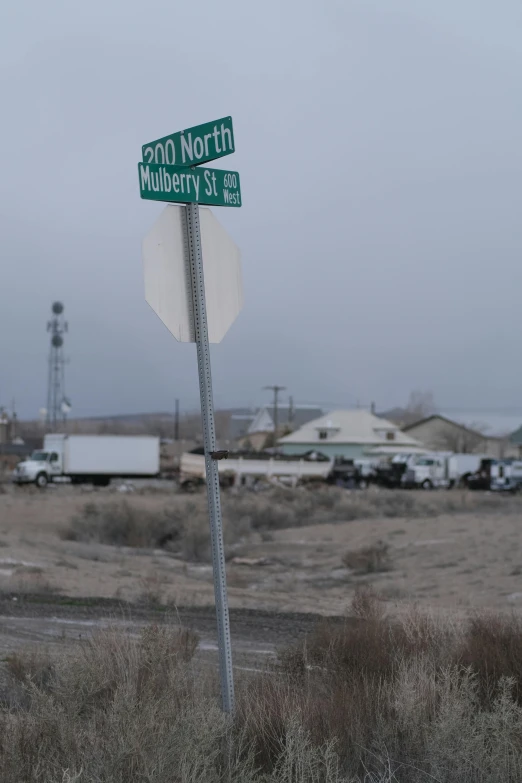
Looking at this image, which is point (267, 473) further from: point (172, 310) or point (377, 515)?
point (172, 310)

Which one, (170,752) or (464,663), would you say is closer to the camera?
(170,752)

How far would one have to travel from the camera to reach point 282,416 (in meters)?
151

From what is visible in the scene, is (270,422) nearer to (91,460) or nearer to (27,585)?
(91,460)

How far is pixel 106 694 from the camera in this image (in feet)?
22.0

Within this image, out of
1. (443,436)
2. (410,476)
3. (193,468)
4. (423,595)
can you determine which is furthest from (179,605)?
(443,436)

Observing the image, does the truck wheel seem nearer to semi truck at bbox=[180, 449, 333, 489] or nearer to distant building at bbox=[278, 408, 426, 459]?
semi truck at bbox=[180, 449, 333, 489]

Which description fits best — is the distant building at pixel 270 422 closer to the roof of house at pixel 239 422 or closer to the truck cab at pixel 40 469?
the roof of house at pixel 239 422

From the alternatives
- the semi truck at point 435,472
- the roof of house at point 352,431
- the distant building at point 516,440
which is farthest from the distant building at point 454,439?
the semi truck at point 435,472

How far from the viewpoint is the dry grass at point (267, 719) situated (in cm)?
511

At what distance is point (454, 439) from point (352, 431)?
35519 mm

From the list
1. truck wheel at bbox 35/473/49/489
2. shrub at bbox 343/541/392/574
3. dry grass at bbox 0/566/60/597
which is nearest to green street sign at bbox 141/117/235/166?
dry grass at bbox 0/566/60/597

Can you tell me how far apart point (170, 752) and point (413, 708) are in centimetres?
175

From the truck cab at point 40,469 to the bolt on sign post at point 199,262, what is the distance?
2163 inches

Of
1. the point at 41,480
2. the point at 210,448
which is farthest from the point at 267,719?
the point at 41,480
